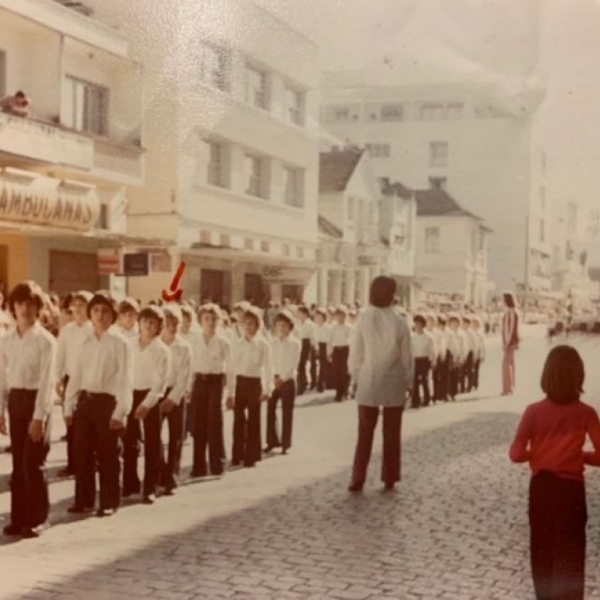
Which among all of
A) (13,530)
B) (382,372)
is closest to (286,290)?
(382,372)

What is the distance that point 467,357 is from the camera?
9.02 meters

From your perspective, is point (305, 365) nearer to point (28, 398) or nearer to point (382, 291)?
point (382, 291)

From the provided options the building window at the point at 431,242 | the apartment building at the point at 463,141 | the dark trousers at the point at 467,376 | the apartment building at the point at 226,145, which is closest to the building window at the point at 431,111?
the apartment building at the point at 463,141

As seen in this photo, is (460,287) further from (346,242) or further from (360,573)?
(360,573)

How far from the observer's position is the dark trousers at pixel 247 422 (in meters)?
7.04

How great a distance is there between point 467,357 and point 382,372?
300 centimetres

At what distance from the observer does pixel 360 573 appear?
14.9 feet

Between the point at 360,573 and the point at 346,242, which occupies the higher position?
the point at 346,242

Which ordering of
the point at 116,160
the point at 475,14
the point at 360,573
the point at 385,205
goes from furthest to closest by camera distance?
the point at 116,160 → the point at 385,205 → the point at 475,14 → the point at 360,573

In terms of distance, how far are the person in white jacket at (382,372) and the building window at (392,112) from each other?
0.88m

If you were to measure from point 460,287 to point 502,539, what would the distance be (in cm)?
209

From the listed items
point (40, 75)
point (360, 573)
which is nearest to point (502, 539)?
point (360, 573)

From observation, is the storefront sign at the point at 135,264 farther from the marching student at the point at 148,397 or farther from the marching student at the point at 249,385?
the marching student at the point at 249,385

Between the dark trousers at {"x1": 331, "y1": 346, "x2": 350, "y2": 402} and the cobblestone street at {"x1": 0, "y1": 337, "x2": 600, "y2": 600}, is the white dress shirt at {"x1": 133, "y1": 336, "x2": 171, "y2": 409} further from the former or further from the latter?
the dark trousers at {"x1": 331, "y1": 346, "x2": 350, "y2": 402}
